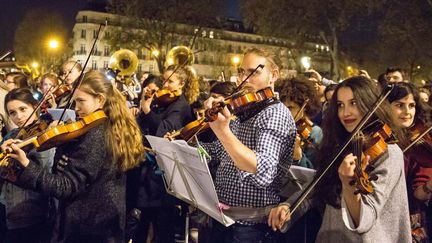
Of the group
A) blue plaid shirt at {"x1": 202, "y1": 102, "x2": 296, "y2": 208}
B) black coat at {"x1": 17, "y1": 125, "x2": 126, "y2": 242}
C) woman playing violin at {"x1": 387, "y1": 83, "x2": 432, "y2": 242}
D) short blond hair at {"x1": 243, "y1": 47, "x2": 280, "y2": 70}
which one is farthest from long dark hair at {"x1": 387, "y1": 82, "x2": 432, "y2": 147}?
black coat at {"x1": 17, "y1": 125, "x2": 126, "y2": 242}

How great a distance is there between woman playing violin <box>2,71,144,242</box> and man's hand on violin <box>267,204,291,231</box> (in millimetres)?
1464

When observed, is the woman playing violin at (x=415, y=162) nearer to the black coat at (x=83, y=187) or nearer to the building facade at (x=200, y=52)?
the black coat at (x=83, y=187)

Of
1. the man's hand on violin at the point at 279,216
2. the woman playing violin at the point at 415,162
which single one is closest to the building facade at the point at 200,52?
the woman playing violin at the point at 415,162

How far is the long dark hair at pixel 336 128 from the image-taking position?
322 cm

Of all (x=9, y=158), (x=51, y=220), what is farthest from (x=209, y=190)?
(x=51, y=220)

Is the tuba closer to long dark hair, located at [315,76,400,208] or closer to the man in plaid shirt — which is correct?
the man in plaid shirt

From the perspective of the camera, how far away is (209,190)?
3.27 m

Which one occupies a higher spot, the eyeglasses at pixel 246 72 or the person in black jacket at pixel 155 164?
the eyeglasses at pixel 246 72

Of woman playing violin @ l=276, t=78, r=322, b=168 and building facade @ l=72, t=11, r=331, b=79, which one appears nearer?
woman playing violin @ l=276, t=78, r=322, b=168

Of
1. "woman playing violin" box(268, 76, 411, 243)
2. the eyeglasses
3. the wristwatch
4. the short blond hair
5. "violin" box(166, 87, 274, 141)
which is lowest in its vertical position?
the wristwatch

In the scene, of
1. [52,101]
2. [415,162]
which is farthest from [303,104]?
[52,101]

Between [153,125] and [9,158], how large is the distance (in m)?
2.94

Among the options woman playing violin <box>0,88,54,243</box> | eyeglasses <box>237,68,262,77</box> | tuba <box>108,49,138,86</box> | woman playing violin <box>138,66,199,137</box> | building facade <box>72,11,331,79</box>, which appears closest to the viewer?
eyeglasses <box>237,68,262,77</box>

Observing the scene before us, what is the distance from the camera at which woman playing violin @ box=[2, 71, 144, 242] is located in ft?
12.4
